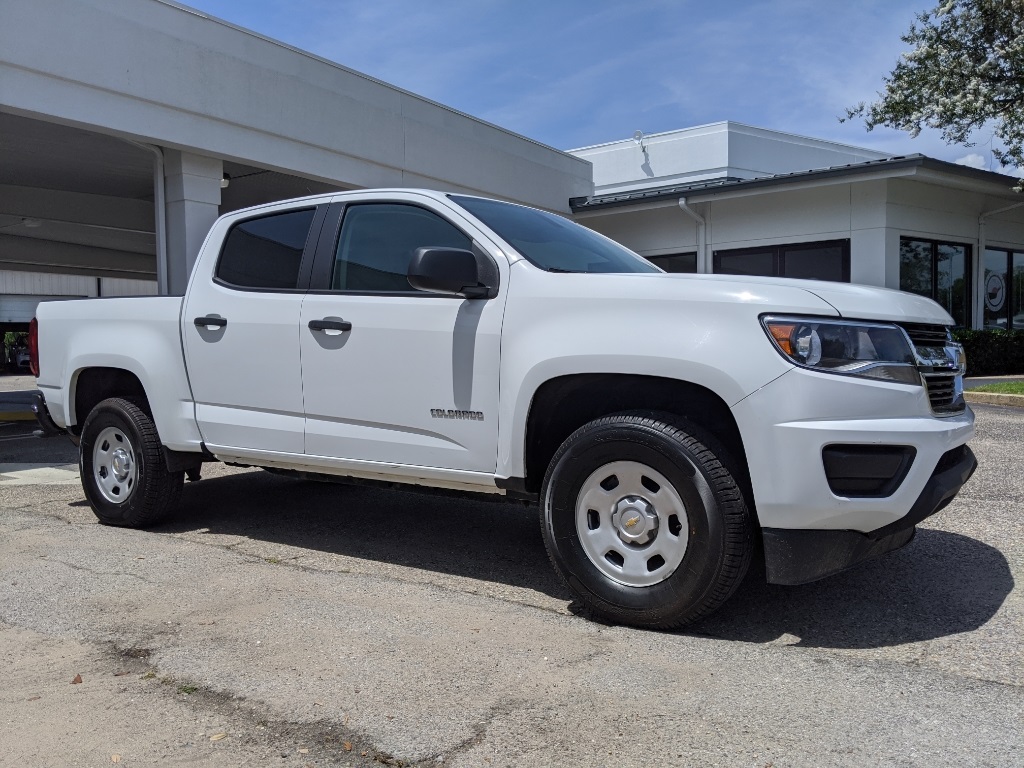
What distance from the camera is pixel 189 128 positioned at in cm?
1101

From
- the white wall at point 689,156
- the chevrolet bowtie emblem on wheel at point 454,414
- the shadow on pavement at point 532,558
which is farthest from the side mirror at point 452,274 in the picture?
the white wall at point 689,156

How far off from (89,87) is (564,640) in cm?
895

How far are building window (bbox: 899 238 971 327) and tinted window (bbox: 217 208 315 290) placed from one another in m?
14.5

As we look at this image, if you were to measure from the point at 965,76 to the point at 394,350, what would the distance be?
55.1ft

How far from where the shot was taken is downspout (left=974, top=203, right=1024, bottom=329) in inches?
730

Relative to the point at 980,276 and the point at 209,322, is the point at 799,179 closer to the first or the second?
the point at 980,276

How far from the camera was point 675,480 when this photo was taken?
3572 millimetres

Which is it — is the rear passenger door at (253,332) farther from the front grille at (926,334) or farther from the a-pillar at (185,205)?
the a-pillar at (185,205)

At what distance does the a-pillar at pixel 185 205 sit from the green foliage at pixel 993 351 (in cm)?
1328

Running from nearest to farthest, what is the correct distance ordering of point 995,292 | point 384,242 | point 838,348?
1. point 838,348
2. point 384,242
3. point 995,292

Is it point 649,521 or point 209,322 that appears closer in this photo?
point 649,521

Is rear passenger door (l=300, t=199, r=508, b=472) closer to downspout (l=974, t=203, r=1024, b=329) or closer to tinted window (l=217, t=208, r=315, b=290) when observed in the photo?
tinted window (l=217, t=208, r=315, b=290)

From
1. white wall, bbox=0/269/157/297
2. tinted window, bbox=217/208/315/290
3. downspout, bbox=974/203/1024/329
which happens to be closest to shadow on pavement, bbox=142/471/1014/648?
tinted window, bbox=217/208/315/290

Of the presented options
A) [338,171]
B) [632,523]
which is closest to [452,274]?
[632,523]
